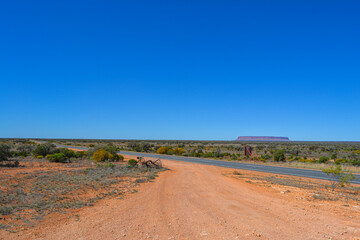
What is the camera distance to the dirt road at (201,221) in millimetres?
6543

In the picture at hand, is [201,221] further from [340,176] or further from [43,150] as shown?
[43,150]

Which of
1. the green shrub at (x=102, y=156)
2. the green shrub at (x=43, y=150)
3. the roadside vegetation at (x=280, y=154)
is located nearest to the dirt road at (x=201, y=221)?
the green shrub at (x=102, y=156)

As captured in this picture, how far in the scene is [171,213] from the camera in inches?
331

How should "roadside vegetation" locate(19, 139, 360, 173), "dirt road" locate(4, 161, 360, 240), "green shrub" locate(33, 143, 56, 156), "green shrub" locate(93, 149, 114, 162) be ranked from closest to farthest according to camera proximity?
1. "dirt road" locate(4, 161, 360, 240)
2. "green shrub" locate(93, 149, 114, 162)
3. "green shrub" locate(33, 143, 56, 156)
4. "roadside vegetation" locate(19, 139, 360, 173)

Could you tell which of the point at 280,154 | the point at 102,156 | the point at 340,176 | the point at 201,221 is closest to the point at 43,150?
the point at 102,156

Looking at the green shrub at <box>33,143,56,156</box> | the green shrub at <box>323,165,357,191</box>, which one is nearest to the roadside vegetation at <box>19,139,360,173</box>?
the green shrub at <box>33,143,56,156</box>

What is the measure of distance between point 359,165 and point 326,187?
23.4 metres

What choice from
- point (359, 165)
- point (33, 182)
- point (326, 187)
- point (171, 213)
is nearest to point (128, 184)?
point (33, 182)

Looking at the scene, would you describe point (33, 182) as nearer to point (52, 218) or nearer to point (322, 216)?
point (52, 218)

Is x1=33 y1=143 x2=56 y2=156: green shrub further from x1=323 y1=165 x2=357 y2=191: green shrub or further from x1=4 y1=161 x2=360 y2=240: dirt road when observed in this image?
x1=323 y1=165 x2=357 y2=191: green shrub

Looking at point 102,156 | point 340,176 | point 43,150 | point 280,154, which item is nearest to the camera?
point 340,176

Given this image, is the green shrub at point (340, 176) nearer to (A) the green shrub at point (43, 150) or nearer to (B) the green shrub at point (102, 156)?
(B) the green shrub at point (102, 156)

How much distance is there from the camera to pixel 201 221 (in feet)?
24.7

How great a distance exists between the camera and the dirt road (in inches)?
258
